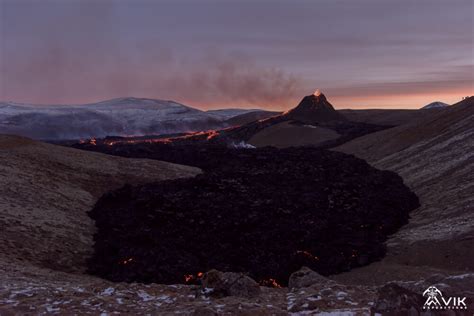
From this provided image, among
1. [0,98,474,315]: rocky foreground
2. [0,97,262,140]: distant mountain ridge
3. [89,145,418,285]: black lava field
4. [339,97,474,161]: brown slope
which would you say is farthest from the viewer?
[0,97,262,140]: distant mountain ridge

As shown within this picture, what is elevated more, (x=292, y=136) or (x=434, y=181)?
(x=292, y=136)

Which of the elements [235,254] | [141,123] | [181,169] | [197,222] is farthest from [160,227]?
[141,123]

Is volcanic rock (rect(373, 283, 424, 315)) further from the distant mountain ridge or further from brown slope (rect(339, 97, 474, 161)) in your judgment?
the distant mountain ridge

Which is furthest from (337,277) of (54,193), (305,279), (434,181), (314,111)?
(314,111)

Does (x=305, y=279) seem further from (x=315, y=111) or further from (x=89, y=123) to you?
(x=89, y=123)

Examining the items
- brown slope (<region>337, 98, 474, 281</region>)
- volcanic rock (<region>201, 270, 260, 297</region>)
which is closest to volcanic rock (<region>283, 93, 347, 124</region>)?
brown slope (<region>337, 98, 474, 281</region>)
